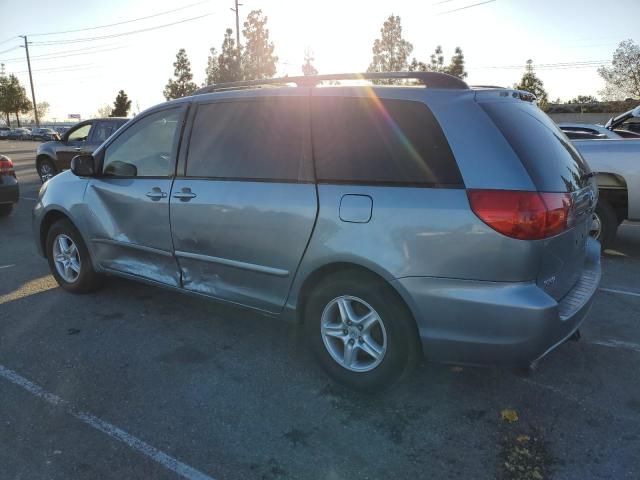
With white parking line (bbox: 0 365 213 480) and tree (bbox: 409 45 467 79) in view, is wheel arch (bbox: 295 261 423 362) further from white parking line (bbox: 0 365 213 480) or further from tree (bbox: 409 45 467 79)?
tree (bbox: 409 45 467 79)

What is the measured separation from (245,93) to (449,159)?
5.22 feet

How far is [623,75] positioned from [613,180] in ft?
142

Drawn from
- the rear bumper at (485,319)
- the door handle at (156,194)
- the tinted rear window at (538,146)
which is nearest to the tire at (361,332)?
the rear bumper at (485,319)

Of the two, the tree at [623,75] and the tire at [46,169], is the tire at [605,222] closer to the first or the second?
the tire at [46,169]

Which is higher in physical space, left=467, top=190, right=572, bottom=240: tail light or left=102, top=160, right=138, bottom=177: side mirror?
left=102, top=160, right=138, bottom=177: side mirror

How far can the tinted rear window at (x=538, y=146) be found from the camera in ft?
8.86

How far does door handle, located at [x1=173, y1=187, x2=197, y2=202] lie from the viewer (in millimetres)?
3723

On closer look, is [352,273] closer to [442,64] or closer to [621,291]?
[621,291]

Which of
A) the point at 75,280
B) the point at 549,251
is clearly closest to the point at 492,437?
the point at 549,251

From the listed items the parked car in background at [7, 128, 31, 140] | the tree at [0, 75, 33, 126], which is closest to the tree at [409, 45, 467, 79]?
the parked car in background at [7, 128, 31, 140]

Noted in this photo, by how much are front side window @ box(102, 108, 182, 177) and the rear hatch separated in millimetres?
2359

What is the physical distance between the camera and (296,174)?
3.26 m

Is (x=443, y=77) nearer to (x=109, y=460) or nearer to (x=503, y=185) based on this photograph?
(x=503, y=185)

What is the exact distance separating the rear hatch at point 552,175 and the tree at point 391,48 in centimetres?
4424
